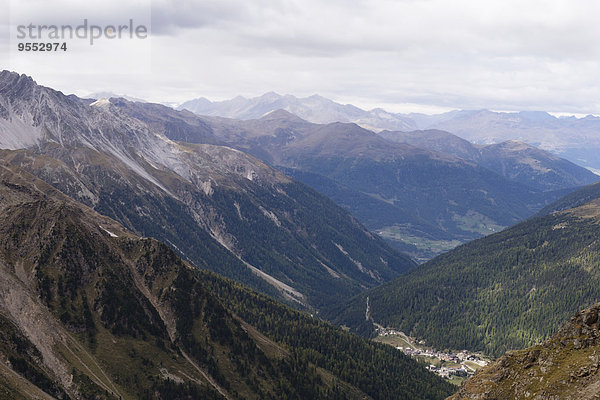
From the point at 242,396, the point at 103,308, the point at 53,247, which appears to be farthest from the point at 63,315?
the point at 242,396

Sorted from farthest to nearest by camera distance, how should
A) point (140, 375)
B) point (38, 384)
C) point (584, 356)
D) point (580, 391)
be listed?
point (140, 375)
point (38, 384)
point (584, 356)
point (580, 391)

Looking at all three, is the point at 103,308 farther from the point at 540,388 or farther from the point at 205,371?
the point at 540,388

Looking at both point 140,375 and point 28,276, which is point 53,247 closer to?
point 28,276

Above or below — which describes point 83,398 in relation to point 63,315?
below

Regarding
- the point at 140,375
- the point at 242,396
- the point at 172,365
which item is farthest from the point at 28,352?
the point at 242,396

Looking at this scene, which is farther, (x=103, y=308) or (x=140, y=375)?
(x=103, y=308)

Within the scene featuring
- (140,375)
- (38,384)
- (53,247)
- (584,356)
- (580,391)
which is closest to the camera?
(580,391)

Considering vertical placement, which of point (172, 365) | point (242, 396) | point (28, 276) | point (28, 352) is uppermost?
point (28, 276)
